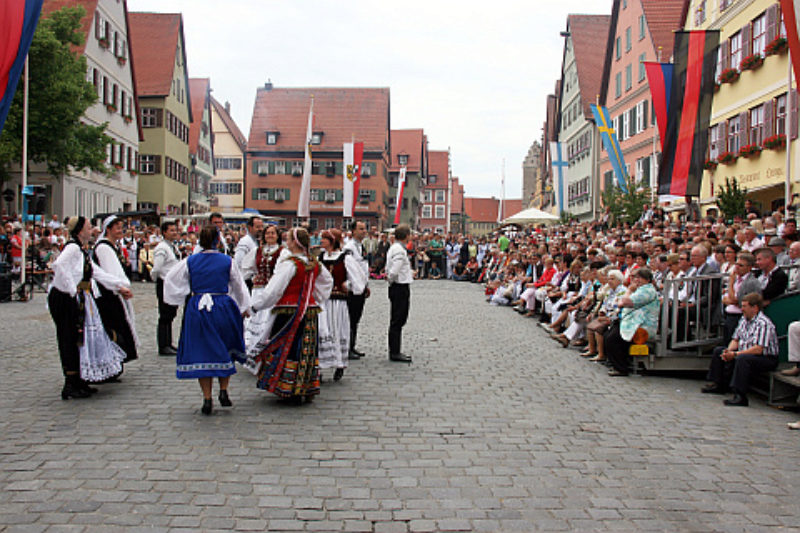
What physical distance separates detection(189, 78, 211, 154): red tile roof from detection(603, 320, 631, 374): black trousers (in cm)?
5332

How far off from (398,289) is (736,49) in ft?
66.9

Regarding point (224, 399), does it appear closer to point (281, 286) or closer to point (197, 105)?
point (281, 286)

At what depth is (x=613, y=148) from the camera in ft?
88.0

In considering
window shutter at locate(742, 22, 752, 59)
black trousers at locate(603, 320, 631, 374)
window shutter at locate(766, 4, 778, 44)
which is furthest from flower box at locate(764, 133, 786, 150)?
black trousers at locate(603, 320, 631, 374)

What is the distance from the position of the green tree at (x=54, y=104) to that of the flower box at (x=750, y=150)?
2309 centimetres

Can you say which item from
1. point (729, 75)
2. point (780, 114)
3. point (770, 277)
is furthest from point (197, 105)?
point (770, 277)

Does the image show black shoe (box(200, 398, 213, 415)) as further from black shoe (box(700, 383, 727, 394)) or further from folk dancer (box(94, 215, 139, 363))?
black shoe (box(700, 383, 727, 394))

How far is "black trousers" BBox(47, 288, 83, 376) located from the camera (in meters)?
7.50

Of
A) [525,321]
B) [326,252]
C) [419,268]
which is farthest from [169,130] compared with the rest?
[326,252]

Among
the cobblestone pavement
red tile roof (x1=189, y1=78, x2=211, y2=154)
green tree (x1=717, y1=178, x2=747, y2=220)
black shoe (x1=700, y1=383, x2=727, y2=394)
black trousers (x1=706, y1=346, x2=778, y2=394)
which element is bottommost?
black shoe (x1=700, y1=383, x2=727, y2=394)

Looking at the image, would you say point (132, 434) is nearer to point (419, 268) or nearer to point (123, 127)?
point (419, 268)

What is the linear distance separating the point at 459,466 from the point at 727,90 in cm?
2471

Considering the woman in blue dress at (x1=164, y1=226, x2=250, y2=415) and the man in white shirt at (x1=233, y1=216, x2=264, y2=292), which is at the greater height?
the man in white shirt at (x1=233, y1=216, x2=264, y2=292)

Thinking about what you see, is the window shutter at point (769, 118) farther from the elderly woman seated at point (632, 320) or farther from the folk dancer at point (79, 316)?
the folk dancer at point (79, 316)
